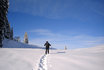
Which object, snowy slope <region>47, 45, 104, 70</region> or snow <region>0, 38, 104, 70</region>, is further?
snow <region>0, 38, 104, 70</region>

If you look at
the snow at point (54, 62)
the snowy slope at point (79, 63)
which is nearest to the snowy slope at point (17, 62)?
the snow at point (54, 62)

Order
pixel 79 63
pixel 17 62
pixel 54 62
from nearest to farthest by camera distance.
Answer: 1. pixel 79 63
2. pixel 17 62
3. pixel 54 62

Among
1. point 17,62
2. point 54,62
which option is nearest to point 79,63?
point 54,62

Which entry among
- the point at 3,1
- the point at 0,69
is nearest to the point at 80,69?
the point at 0,69

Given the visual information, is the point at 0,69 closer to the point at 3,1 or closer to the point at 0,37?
the point at 0,37

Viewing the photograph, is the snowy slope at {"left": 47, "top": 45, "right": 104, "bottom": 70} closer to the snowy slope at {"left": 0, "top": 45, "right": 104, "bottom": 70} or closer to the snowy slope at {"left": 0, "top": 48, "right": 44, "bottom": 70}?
the snowy slope at {"left": 0, "top": 45, "right": 104, "bottom": 70}

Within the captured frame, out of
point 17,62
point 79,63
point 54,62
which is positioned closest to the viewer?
point 79,63

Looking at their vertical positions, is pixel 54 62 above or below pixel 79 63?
below

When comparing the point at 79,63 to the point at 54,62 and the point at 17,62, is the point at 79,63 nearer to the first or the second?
the point at 54,62

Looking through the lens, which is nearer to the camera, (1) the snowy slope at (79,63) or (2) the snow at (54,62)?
(1) the snowy slope at (79,63)

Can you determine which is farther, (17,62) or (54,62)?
(54,62)

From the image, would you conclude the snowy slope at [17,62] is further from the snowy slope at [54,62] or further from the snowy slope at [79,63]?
the snowy slope at [79,63]

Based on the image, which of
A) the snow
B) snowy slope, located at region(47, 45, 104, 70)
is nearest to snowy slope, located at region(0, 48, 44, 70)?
the snow

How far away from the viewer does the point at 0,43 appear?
52.3 feet
